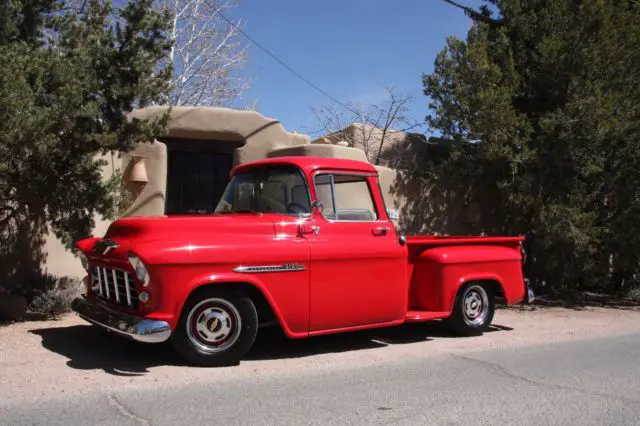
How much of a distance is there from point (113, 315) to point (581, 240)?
8119 millimetres

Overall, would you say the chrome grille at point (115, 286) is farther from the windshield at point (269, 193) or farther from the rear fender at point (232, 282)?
the windshield at point (269, 193)

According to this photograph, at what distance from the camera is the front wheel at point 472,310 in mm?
7516

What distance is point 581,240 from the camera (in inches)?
406

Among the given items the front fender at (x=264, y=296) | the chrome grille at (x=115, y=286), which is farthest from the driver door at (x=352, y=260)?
the chrome grille at (x=115, y=286)

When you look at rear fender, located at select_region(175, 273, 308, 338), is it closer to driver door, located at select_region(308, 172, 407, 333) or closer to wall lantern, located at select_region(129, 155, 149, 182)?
driver door, located at select_region(308, 172, 407, 333)

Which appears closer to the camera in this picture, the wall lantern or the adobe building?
the wall lantern

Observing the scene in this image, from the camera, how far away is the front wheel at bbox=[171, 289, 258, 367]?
5.46 m

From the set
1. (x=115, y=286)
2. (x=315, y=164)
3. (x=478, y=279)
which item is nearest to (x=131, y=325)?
(x=115, y=286)

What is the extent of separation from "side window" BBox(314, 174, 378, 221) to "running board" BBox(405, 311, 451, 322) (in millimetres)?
1214

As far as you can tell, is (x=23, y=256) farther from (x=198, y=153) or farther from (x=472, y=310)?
(x=472, y=310)

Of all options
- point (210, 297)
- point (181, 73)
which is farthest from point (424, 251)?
point (181, 73)

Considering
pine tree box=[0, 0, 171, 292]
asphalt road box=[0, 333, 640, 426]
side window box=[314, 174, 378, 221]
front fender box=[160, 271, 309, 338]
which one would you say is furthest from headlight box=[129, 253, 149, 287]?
pine tree box=[0, 0, 171, 292]

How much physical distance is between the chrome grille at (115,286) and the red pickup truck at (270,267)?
0.01m

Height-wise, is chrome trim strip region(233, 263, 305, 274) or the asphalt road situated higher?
chrome trim strip region(233, 263, 305, 274)
